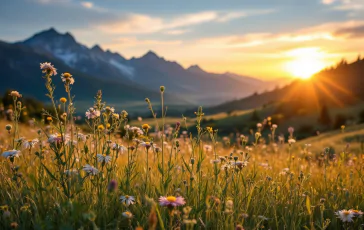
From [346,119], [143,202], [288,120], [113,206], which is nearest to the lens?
[113,206]

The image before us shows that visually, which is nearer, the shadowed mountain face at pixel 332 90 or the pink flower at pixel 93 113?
the pink flower at pixel 93 113

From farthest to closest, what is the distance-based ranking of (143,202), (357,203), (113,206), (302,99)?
1. (302,99)
2. (357,203)
3. (143,202)
4. (113,206)

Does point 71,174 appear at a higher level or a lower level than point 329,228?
higher

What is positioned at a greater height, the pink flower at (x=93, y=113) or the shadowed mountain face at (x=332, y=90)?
the shadowed mountain face at (x=332, y=90)

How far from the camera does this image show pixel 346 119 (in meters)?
37.5

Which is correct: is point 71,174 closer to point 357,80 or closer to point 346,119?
point 346,119

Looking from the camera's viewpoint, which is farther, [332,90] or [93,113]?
[332,90]

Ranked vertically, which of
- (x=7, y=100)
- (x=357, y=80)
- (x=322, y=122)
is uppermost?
(x=357, y=80)

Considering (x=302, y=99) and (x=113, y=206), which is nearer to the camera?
(x=113, y=206)

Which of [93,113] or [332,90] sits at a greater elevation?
[332,90]

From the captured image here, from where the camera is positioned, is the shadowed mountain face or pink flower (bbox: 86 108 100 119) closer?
pink flower (bbox: 86 108 100 119)

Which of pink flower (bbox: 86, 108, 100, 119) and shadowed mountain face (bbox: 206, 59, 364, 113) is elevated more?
shadowed mountain face (bbox: 206, 59, 364, 113)

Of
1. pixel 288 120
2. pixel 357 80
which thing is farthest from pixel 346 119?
pixel 357 80

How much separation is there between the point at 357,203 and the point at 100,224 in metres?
3.04
